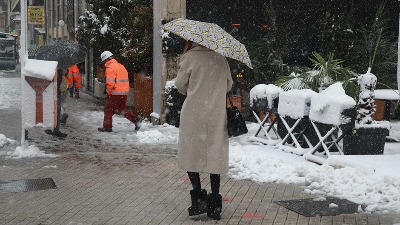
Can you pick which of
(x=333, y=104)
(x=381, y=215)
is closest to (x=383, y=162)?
(x=333, y=104)

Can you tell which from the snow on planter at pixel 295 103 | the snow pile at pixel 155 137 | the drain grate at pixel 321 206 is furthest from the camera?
the snow pile at pixel 155 137

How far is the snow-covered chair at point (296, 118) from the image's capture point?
10.0 meters

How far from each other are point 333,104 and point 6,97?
15.1m

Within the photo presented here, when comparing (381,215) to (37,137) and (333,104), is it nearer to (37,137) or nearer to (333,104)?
(333,104)

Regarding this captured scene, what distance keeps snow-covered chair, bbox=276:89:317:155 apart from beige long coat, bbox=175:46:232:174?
4.07m

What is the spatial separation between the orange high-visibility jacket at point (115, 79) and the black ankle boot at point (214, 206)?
7.51 m

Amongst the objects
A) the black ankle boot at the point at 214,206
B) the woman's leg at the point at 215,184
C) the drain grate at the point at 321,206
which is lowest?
the drain grate at the point at 321,206

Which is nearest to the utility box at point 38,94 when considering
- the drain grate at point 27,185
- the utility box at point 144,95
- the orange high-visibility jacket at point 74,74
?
the drain grate at point 27,185

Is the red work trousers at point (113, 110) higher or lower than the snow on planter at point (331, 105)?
lower

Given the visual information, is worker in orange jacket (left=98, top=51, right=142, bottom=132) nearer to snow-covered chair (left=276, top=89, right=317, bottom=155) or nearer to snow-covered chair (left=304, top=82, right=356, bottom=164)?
snow-covered chair (left=276, top=89, right=317, bottom=155)

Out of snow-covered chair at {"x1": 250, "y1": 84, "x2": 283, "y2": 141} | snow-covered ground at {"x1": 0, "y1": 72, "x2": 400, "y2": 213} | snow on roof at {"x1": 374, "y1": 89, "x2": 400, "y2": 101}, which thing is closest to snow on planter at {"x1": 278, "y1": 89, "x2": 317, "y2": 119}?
snow-covered chair at {"x1": 250, "y1": 84, "x2": 283, "y2": 141}

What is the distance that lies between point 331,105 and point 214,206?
3.57 meters

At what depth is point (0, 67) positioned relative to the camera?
133 ft

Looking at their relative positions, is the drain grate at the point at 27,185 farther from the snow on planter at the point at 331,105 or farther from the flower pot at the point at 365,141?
the flower pot at the point at 365,141
